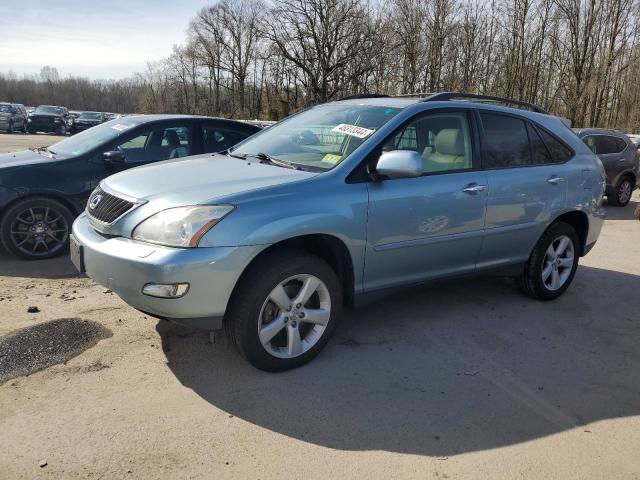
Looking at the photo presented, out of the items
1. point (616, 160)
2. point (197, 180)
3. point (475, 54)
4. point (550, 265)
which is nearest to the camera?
point (197, 180)

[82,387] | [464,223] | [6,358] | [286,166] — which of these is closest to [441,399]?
[464,223]

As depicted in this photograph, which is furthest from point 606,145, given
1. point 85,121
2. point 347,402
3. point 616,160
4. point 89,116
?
point 89,116

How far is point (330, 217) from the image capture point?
133 inches

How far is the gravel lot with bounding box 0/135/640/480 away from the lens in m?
2.59

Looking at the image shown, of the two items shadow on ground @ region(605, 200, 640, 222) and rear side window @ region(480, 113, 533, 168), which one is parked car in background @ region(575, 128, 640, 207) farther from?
rear side window @ region(480, 113, 533, 168)

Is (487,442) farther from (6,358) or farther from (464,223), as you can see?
(6,358)

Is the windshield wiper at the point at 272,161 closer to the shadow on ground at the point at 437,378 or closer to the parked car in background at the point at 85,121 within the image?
the shadow on ground at the point at 437,378

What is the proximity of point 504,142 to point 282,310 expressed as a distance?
8.40 ft

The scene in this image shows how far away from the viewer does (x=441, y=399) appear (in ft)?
10.5

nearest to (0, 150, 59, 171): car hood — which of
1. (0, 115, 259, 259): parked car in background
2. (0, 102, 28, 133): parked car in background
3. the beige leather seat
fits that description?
(0, 115, 259, 259): parked car in background

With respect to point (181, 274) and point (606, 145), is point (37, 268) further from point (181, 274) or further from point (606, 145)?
point (606, 145)

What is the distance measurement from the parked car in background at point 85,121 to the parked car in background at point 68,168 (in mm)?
28549

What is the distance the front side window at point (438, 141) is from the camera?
3.93 meters

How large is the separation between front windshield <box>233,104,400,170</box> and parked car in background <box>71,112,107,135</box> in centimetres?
3106
